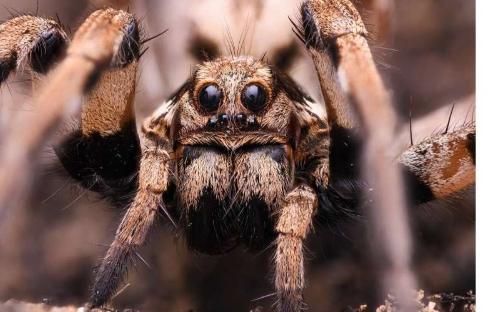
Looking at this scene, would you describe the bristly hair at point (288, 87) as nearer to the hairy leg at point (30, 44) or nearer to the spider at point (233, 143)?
the spider at point (233, 143)

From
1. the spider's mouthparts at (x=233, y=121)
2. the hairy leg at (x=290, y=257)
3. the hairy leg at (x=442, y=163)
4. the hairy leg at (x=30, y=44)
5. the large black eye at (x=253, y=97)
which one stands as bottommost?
the hairy leg at (x=290, y=257)

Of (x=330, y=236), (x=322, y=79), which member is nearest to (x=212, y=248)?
(x=330, y=236)

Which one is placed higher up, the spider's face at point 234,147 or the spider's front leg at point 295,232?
the spider's face at point 234,147

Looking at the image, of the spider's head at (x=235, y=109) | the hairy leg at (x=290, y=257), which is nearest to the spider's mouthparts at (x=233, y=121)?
the spider's head at (x=235, y=109)

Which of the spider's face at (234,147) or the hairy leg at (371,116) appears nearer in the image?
the hairy leg at (371,116)

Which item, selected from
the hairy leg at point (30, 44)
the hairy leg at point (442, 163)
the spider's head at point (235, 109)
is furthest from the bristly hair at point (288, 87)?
the hairy leg at point (30, 44)

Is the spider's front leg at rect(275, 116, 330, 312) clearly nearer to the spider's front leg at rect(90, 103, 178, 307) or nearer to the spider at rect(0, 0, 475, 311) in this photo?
the spider at rect(0, 0, 475, 311)

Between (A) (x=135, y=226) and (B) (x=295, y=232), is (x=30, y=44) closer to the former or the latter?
(A) (x=135, y=226)

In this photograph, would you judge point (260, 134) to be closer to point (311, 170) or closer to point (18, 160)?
point (311, 170)
